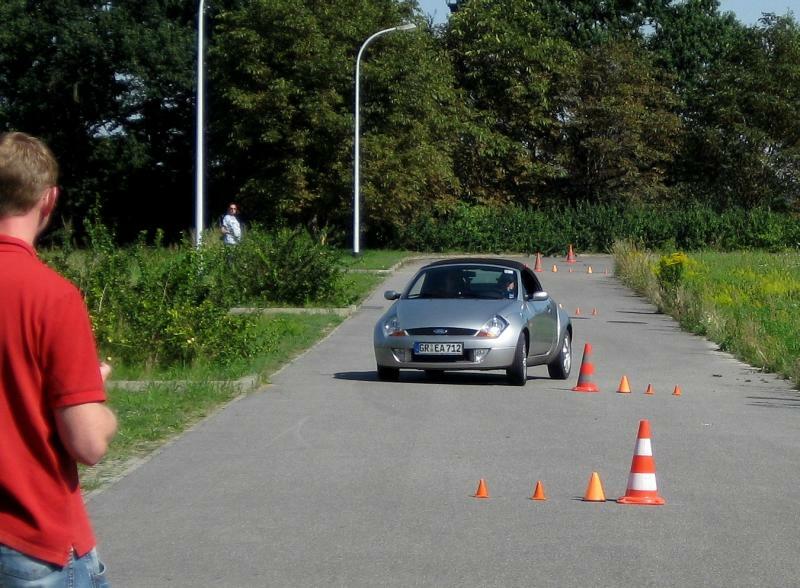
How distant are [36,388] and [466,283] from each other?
1420cm

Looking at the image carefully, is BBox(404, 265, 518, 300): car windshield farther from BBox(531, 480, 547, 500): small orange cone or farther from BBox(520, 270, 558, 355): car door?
BBox(531, 480, 547, 500): small orange cone

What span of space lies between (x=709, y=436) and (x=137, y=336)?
22.6 feet

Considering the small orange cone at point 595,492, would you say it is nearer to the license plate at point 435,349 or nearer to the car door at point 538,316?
the license plate at point 435,349

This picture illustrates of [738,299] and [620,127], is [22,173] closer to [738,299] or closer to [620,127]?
[738,299]

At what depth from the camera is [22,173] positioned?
344 centimetres

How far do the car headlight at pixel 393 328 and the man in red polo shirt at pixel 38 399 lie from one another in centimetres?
1284

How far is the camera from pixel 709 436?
40.3ft

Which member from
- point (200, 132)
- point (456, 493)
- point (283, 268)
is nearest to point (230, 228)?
point (283, 268)

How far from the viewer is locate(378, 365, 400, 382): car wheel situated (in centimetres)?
1667

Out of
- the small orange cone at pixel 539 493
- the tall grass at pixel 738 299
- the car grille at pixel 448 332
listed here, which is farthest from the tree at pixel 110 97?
the small orange cone at pixel 539 493

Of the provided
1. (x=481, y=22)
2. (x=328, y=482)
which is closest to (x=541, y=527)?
(x=328, y=482)

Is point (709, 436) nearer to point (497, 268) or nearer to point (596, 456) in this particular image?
point (596, 456)

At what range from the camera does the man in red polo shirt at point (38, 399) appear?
3.38 metres

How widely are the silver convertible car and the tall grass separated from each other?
317 centimetres
